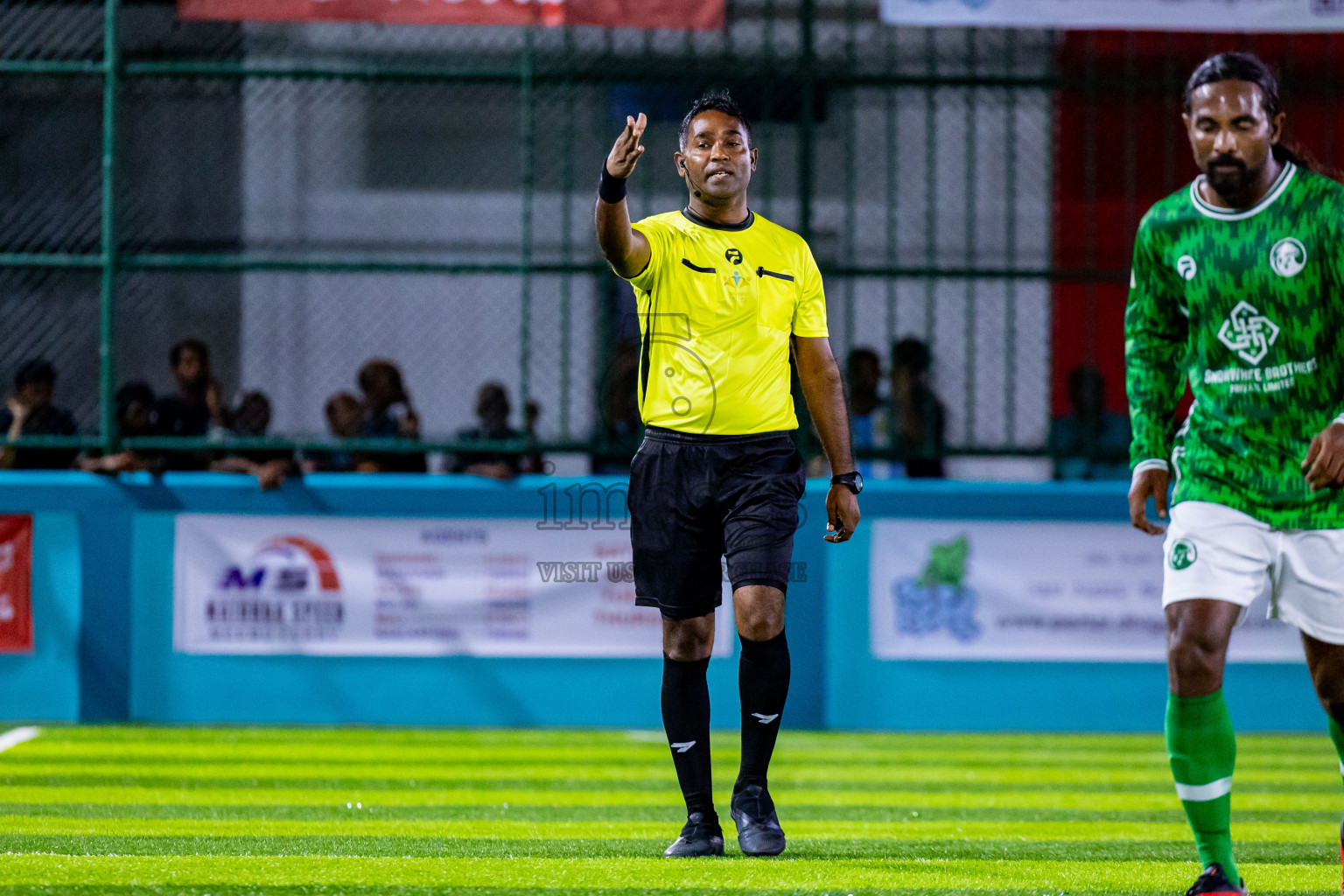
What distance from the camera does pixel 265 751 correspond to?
8.00m

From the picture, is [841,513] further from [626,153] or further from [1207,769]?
[1207,769]

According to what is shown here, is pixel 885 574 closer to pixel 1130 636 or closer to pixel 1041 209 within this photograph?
pixel 1130 636

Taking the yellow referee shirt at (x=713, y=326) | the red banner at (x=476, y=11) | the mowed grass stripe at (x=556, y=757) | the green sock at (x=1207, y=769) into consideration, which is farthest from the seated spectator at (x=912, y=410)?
the green sock at (x=1207, y=769)

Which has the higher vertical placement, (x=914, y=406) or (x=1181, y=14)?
(x=1181, y=14)

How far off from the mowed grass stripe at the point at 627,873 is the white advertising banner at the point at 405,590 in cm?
455

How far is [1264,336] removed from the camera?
3842 mm

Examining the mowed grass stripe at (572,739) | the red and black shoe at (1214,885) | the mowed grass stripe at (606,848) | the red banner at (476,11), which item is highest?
the red banner at (476,11)

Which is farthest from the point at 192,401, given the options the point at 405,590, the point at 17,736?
the point at 17,736

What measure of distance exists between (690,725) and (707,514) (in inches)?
24.9

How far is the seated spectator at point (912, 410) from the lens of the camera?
962 centimetres

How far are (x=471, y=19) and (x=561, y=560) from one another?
309 centimetres

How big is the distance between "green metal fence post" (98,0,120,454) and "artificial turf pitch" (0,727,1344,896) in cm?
184

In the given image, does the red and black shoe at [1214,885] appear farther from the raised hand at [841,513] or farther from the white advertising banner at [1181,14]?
the white advertising banner at [1181,14]

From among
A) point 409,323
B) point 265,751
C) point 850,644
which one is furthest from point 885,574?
point 409,323
